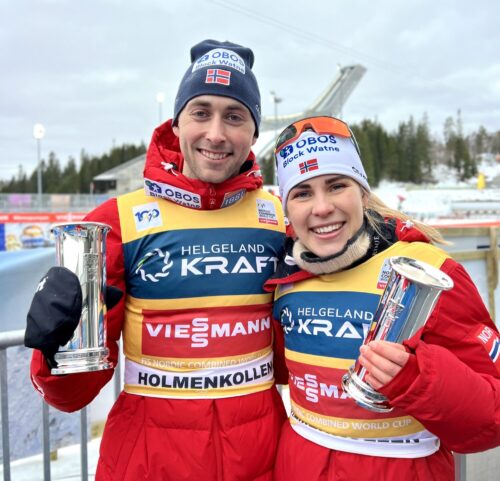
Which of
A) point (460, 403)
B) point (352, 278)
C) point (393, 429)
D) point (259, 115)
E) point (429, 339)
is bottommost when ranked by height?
point (393, 429)

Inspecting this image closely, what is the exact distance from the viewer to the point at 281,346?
6.82 feet

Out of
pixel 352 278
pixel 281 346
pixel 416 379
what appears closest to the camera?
pixel 416 379

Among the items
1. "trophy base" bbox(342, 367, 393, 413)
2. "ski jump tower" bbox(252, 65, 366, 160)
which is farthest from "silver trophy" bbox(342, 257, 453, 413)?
"ski jump tower" bbox(252, 65, 366, 160)

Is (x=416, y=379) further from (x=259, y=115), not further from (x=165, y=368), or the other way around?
(x=259, y=115)

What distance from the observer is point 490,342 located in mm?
1632

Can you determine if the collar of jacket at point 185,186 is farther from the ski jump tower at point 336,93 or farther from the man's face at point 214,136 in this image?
the ski jump tower at point 336,93

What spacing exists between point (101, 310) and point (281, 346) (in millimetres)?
819

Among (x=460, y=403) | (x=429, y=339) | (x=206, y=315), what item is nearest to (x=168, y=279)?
(x=206, y=315)

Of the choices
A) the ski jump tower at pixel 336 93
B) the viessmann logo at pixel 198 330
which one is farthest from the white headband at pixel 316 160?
the ski jump tower at pixel 336 93

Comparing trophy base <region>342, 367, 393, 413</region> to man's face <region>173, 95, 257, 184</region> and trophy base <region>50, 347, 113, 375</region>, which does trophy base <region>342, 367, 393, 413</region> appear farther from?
man's face <region>173, 95, 257, 184</region>

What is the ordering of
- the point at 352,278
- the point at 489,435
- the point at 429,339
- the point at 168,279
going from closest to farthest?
the point at 489,435, the point at 429,339, the point at 352,278, the point at 168,279

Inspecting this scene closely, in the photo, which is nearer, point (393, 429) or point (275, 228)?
point (393, 429)

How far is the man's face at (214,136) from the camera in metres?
1.94

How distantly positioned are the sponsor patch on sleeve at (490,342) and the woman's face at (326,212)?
1.69 feet
